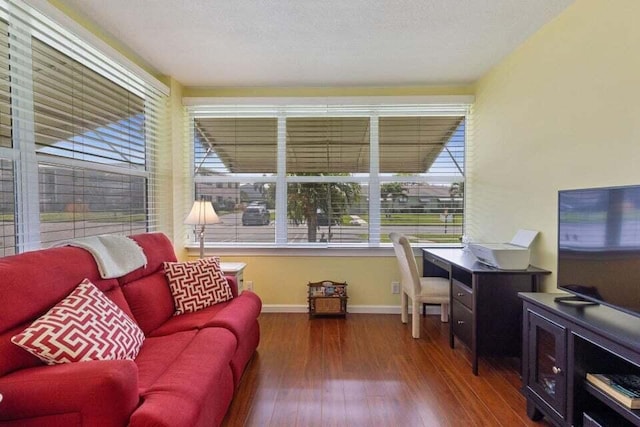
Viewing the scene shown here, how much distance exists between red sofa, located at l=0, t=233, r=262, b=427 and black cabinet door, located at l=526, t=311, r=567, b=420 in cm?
167

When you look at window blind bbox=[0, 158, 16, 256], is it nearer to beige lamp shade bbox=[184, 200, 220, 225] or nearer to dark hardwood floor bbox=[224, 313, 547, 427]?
beige lamp shade bbox=[184, 200, 220, 225]

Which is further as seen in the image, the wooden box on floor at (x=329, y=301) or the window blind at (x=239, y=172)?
the window blind at (x=239, y=172)

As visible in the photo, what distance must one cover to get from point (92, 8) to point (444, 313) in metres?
3.92

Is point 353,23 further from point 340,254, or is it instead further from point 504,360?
point 504,360

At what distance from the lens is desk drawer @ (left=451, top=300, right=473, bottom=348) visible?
8.05 feet

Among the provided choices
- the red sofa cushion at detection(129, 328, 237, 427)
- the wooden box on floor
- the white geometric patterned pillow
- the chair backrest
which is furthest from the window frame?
the red sofa cushion at detection(129, 328, 237, 427)

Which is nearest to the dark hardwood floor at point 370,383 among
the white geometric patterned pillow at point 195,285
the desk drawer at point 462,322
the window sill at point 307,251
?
the desk drawer at point 462,322

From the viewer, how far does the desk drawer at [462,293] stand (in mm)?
2435

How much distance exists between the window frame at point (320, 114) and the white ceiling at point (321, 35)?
238 millimetres

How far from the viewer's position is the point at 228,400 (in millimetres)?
1833

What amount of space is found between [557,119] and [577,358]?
5.19 ft

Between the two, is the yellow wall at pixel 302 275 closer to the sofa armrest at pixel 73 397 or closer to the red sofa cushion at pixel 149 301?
the red sofa cushion at pixel 149 301

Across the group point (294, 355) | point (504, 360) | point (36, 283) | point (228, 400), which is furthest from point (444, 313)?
point (36, 283)

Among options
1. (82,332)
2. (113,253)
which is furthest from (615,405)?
(113,253)
